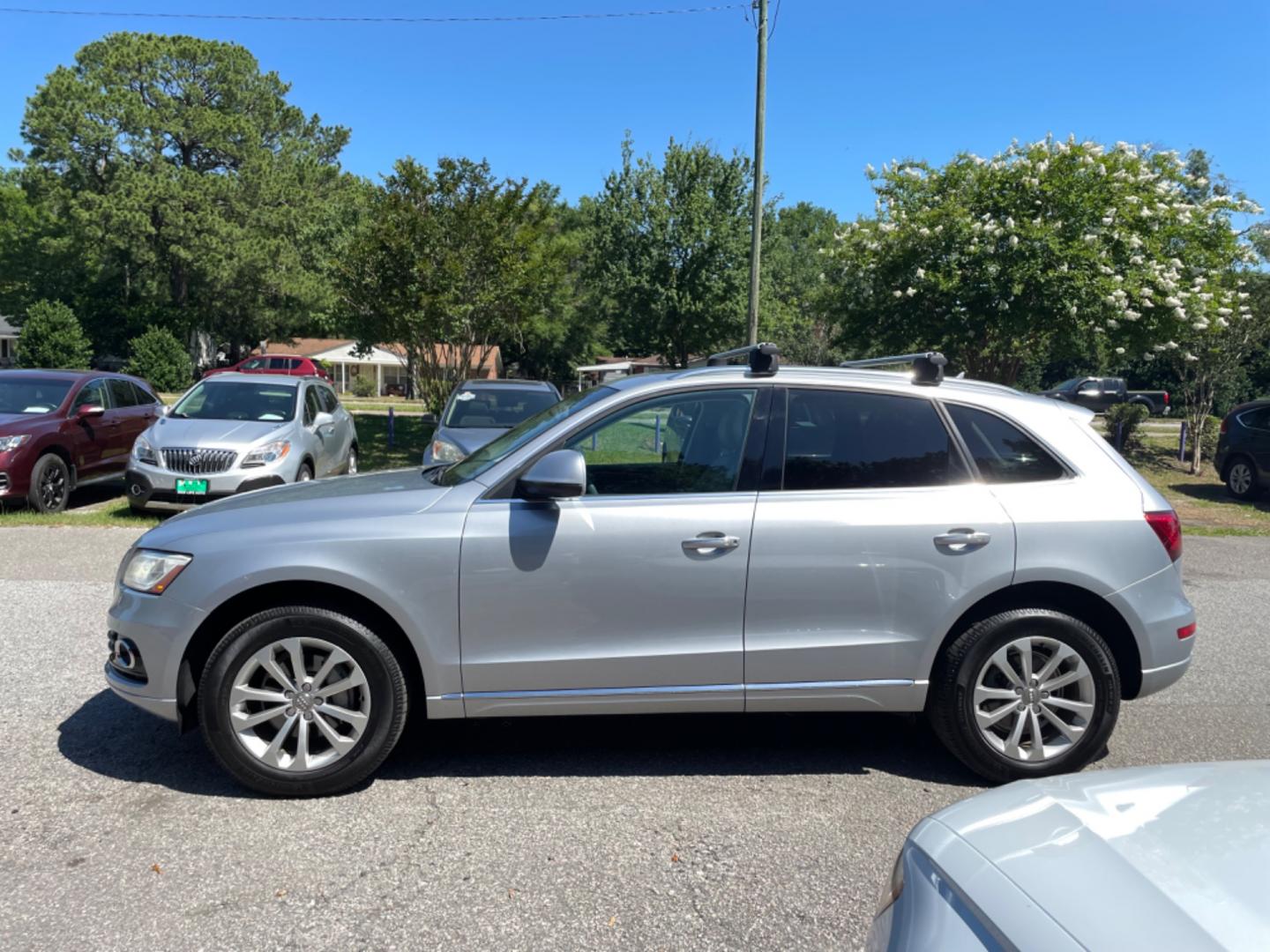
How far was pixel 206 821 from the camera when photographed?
3.65m

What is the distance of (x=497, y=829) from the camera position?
3633mm

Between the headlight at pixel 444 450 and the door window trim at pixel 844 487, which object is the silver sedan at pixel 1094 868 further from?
the headlight at pixel 444 450

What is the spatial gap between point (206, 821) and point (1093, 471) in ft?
13.1

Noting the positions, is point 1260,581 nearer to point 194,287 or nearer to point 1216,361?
point 1216,361

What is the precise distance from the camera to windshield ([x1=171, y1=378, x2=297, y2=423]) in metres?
10.8

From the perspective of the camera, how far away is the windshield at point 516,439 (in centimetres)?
414

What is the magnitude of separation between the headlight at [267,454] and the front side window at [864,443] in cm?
747

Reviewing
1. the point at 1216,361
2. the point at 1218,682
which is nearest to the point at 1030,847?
the point at 1218,682

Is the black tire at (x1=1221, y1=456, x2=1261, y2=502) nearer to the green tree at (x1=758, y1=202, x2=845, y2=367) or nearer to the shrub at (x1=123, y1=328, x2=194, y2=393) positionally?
the green tree at (x1=758, y1=202, x2=845, y2=367)

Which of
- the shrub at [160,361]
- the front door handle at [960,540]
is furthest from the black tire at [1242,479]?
the shrub at [160,361]

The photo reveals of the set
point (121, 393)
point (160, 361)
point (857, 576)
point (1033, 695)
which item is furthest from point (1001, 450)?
point (160, 361)

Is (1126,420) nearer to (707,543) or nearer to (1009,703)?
(1009,703)

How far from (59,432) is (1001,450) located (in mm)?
10450

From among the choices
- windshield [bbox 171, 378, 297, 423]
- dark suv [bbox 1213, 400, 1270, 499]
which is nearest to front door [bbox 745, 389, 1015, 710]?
windshield [bbox 171, 378, 297, 423]
